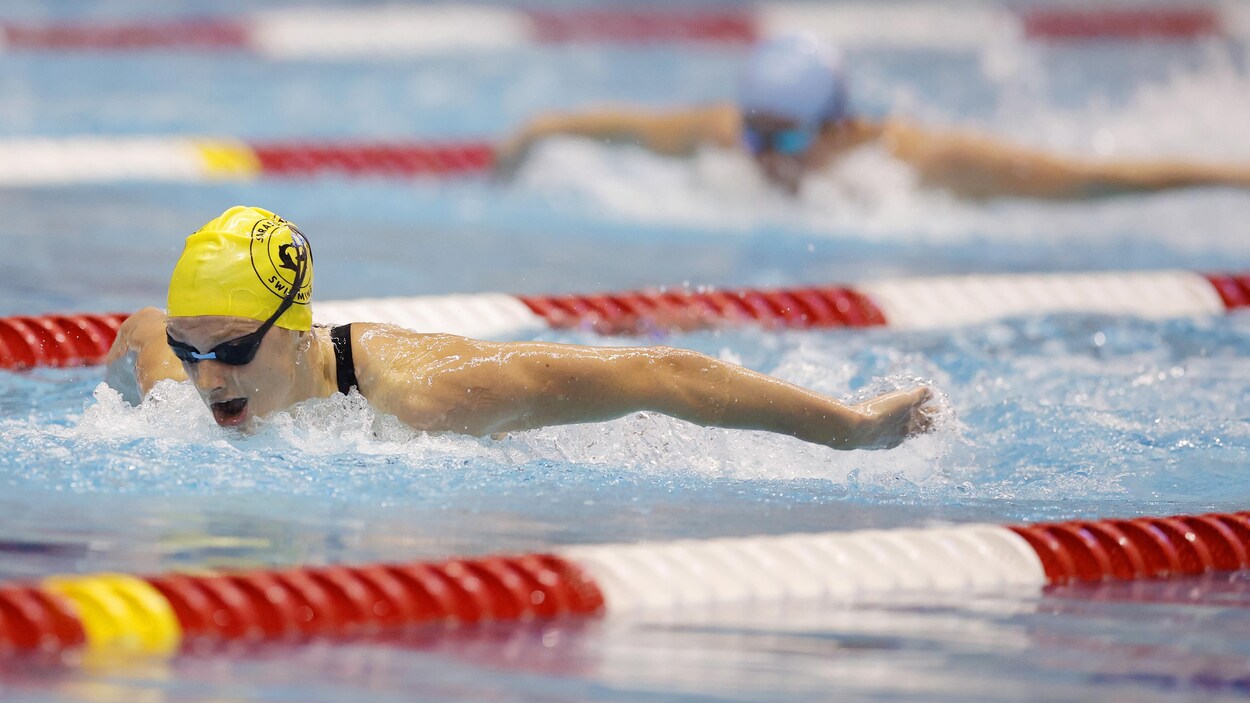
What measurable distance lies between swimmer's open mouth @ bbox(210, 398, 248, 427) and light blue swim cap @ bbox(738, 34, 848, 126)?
12.7 feet

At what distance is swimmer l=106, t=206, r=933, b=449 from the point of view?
11.0 feet

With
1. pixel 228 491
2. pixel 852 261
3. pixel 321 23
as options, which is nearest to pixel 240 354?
pixel 228 491

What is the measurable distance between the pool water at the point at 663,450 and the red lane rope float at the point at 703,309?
0.08 meters

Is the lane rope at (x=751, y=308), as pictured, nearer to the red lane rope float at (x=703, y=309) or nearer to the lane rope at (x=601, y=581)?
the red lane rope float at (x=703, y=309)

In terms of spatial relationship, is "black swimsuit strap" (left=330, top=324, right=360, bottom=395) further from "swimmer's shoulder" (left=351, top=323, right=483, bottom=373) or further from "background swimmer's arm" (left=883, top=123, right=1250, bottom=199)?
"background swimmer's arm" (left=883, top=123, right=1250, bottom=199)

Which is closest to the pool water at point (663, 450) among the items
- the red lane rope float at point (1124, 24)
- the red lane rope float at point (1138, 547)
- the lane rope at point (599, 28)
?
the red lane rope float at point (1138, 547)

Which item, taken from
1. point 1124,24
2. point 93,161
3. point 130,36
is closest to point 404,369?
point 93,161

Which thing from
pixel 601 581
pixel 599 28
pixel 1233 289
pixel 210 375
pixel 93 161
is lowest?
pixel 601 581

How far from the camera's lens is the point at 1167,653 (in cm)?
277

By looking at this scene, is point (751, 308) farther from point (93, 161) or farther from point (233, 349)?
point (93, 161)

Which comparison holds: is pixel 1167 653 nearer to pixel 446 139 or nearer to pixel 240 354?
pixel 240 354

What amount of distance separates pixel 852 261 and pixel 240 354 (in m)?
3.65

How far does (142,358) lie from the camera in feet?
12.4

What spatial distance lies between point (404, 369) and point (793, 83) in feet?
12.4
